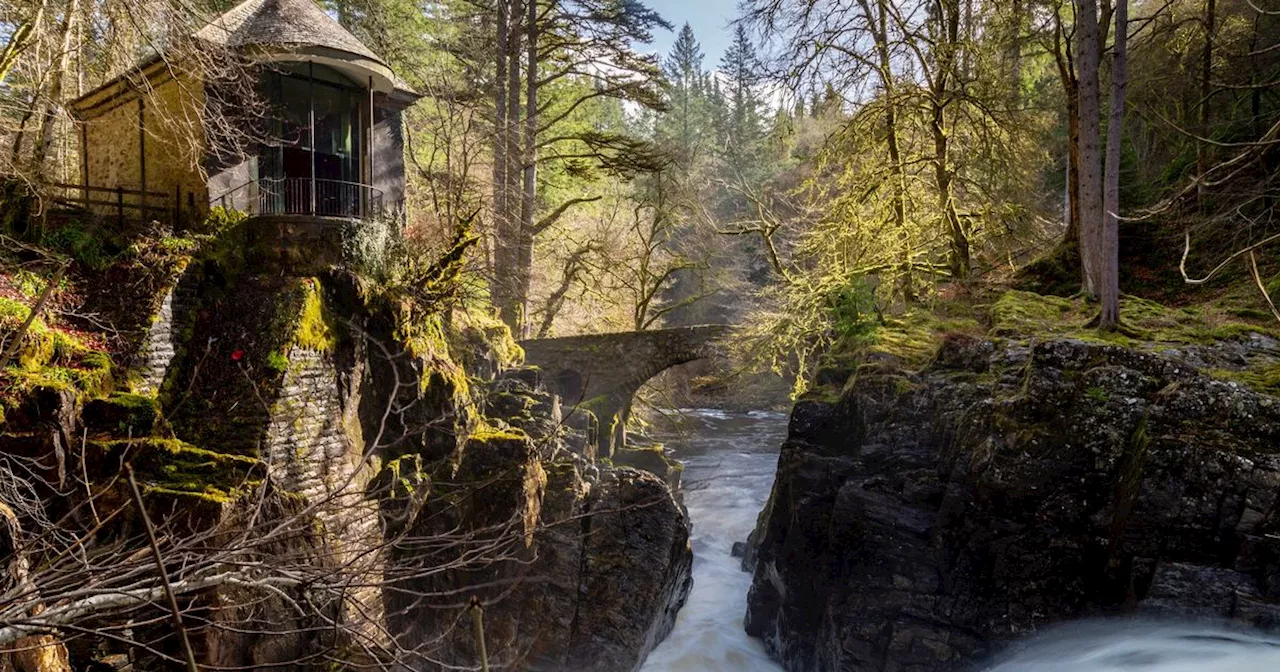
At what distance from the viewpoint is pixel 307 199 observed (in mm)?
12438

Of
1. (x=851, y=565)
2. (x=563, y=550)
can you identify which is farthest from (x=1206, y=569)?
(x=563, y=550)

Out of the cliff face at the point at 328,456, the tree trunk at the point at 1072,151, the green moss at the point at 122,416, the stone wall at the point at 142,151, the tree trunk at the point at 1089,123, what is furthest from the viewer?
the tree trunk at the point at 1072,151

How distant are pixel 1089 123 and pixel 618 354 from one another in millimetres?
11457

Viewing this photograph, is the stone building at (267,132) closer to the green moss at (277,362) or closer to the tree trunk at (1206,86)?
the green moss at (277,362)

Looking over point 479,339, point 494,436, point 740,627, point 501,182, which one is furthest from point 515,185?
point 740,627

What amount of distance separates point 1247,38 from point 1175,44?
4.85ft

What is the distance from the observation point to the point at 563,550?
10.5 m

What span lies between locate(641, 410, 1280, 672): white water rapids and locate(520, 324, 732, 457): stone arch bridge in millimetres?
4178

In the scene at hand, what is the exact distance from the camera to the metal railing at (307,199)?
1152 cm

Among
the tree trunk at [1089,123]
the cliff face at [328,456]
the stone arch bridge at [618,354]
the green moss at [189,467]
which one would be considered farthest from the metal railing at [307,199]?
the tree trunk at [1089,123]

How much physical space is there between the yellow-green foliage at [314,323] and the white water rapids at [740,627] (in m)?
7.43

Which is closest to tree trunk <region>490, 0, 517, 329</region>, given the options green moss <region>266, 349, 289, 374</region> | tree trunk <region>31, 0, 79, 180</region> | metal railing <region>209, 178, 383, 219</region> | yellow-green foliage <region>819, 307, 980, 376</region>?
metal railing <region>209, 178, 383, 219</region>

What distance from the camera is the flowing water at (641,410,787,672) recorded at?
11633mm

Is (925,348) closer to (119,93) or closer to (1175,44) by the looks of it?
(1175,44)
